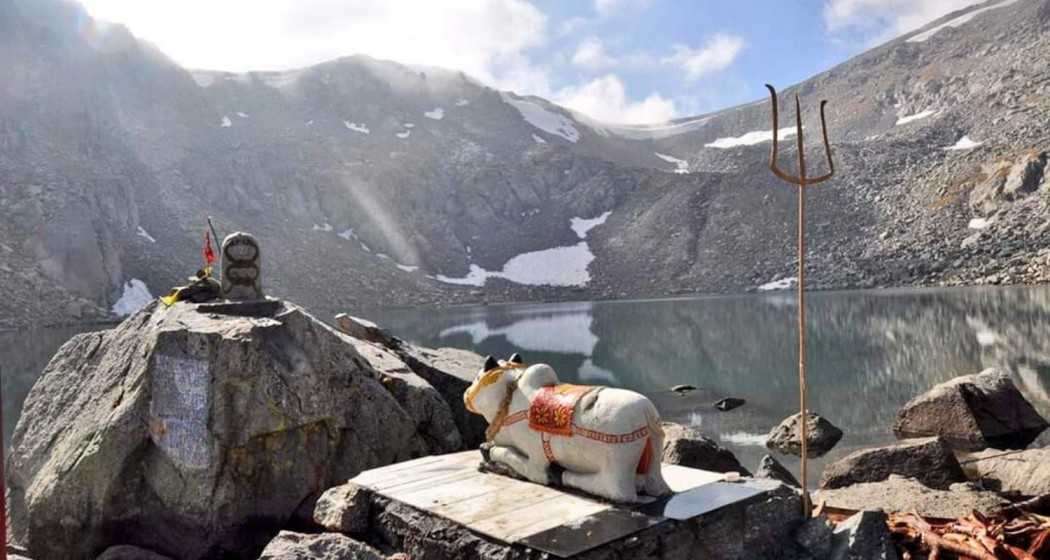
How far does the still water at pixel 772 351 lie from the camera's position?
21484 millimetres

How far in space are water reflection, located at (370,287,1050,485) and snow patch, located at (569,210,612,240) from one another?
49411mm

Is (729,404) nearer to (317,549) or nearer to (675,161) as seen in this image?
(317,549)

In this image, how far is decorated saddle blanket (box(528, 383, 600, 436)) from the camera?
6.48 m

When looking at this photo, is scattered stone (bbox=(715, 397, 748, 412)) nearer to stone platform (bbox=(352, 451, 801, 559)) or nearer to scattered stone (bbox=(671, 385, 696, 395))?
scattered stone (bbox=(671, 385, 696, 395))

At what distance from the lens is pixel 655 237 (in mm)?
100688

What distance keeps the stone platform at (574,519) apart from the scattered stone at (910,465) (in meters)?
5.87

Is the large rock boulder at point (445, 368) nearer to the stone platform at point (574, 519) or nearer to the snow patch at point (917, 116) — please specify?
the stone platform at point (574, 519)

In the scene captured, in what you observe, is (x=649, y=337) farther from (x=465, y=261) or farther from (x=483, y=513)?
(x=465, y=261)

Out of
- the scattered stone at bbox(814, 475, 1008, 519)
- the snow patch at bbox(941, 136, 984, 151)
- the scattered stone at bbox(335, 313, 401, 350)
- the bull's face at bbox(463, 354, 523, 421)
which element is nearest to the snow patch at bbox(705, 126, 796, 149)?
the snow patch at bbox(941, 136, 984, 151)

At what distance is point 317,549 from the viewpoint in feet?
20.1

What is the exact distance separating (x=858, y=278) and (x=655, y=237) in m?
31.2

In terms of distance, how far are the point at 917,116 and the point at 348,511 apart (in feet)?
414

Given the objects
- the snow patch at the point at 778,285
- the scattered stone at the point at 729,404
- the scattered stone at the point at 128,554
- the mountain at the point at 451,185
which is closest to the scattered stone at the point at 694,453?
the scattered stone at the point at 128,554

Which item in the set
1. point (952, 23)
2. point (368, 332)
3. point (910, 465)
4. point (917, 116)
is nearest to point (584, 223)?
point (917, 116)
